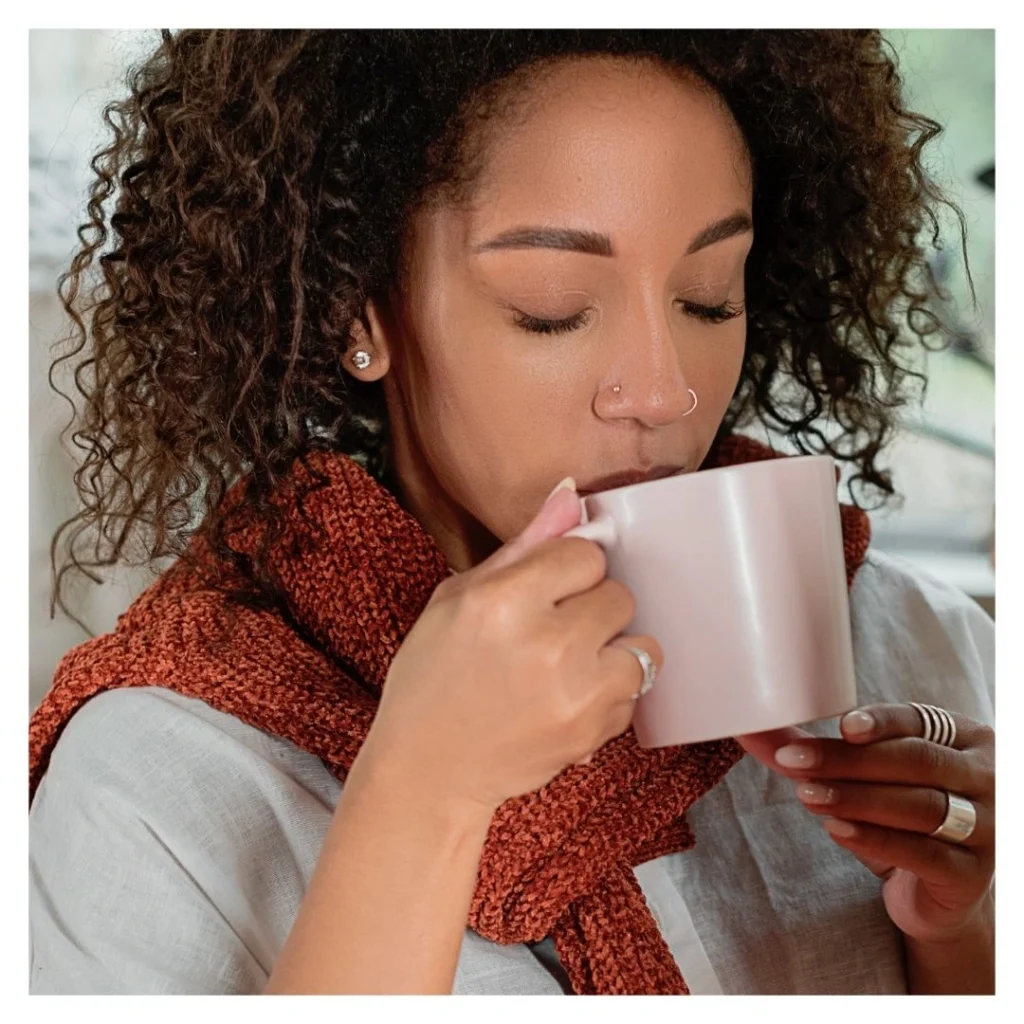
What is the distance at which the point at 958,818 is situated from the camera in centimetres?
77

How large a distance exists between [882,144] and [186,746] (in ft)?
1.88

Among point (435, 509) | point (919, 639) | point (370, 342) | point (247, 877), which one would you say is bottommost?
point (247, 877)

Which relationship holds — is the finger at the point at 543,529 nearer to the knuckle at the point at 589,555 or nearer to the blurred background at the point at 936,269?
the knuckle at the point at 589,555

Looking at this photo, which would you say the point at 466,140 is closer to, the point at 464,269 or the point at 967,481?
the point at 464,269

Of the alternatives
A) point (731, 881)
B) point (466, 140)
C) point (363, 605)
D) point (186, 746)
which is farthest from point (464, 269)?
point (731, 881)

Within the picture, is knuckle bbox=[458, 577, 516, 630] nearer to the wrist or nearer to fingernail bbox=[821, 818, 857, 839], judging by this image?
the wrist

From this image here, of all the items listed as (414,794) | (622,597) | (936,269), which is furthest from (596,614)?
(936,269)

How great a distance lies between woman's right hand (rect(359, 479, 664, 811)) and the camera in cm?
59

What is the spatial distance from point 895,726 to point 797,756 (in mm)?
59

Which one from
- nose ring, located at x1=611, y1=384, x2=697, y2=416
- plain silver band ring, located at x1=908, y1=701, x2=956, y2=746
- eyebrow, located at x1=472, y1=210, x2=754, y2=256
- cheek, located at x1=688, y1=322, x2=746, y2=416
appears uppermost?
eyebrow, located at x1=472, y1=210, x2=754, y2=256

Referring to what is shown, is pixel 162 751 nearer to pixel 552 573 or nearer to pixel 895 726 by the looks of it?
pixel 552 573

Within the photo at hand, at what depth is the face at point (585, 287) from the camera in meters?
0.71

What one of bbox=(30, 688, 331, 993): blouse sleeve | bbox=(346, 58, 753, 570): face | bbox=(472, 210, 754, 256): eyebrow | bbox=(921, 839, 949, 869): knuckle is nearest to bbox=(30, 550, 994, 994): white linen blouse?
bbox=(30, 688, 331, 993): blouse sleeve
